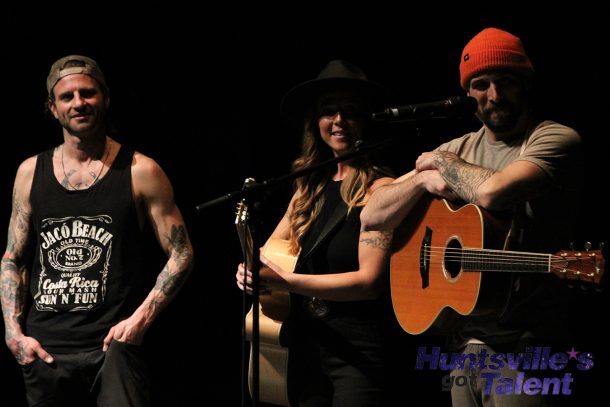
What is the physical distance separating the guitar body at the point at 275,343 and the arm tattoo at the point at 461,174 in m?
0.92

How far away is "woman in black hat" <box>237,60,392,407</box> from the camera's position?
12.5 ft

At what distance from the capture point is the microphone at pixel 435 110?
3182mm

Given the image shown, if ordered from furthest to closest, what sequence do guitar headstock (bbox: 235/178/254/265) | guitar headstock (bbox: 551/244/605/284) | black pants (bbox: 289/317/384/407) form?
black pants (bbox: 289/317/384/407) → guitar headstock (bbox: 235/178/254/265) → guitar headstock (bbox: 551/244/605/284)

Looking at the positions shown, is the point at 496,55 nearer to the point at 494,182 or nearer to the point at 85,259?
the point at 494,182

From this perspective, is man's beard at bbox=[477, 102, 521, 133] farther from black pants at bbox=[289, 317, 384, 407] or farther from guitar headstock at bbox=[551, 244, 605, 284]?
black pants at bbox=[289, 317, 384, 407]

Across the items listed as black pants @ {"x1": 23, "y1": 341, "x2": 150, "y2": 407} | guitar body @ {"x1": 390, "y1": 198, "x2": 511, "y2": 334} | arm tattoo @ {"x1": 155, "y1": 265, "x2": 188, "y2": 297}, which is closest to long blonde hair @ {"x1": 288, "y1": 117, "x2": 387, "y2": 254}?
guitar body @ {"x1": 390, "y1": 198, "x2": 511, "y2": 334}

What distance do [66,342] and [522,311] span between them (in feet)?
6.98

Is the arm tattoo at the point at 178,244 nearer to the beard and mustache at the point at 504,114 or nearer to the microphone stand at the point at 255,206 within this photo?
the microphone stand at the point at 255,206

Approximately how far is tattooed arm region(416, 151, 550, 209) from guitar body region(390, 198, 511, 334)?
0.09 m

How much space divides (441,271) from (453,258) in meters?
0.11

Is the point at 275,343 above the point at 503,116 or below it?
below

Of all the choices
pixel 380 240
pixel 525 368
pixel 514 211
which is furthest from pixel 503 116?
pixel 525 368

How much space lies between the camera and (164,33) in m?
5.87

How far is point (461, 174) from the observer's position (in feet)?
11.0
